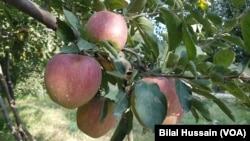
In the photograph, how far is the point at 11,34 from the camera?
157cm

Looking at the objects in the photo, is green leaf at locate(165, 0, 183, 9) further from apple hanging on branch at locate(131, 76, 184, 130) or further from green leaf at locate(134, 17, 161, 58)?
apple hanging on branch at locate(131, 76, 184, 130)

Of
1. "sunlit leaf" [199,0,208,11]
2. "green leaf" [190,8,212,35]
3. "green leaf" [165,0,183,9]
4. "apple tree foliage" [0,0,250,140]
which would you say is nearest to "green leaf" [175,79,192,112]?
"apple tree foliage" [0,0,250,140]

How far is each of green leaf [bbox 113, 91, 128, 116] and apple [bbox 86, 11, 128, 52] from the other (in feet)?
0.36

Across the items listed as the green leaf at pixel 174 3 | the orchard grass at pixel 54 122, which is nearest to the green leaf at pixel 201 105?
the green leaf at pixel 174 3

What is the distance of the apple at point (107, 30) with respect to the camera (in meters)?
0.67

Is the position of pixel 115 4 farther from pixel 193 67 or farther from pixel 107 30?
pixel 193 67

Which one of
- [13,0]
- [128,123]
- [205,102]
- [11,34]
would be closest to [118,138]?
[128,123]

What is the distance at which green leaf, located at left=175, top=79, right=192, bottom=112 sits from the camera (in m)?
0.58

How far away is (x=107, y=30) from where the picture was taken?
0.68 metres

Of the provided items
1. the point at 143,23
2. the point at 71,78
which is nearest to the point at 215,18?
the point at 143,23

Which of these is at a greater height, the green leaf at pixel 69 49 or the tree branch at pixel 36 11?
the tree branch at pixel 36 11

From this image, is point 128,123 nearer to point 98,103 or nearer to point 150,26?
point 98,103

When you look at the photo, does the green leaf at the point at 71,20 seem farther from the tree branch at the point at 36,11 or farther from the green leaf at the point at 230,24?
the green leaf at the point at 230,24

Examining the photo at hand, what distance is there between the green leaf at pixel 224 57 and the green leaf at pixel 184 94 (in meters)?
0.10
